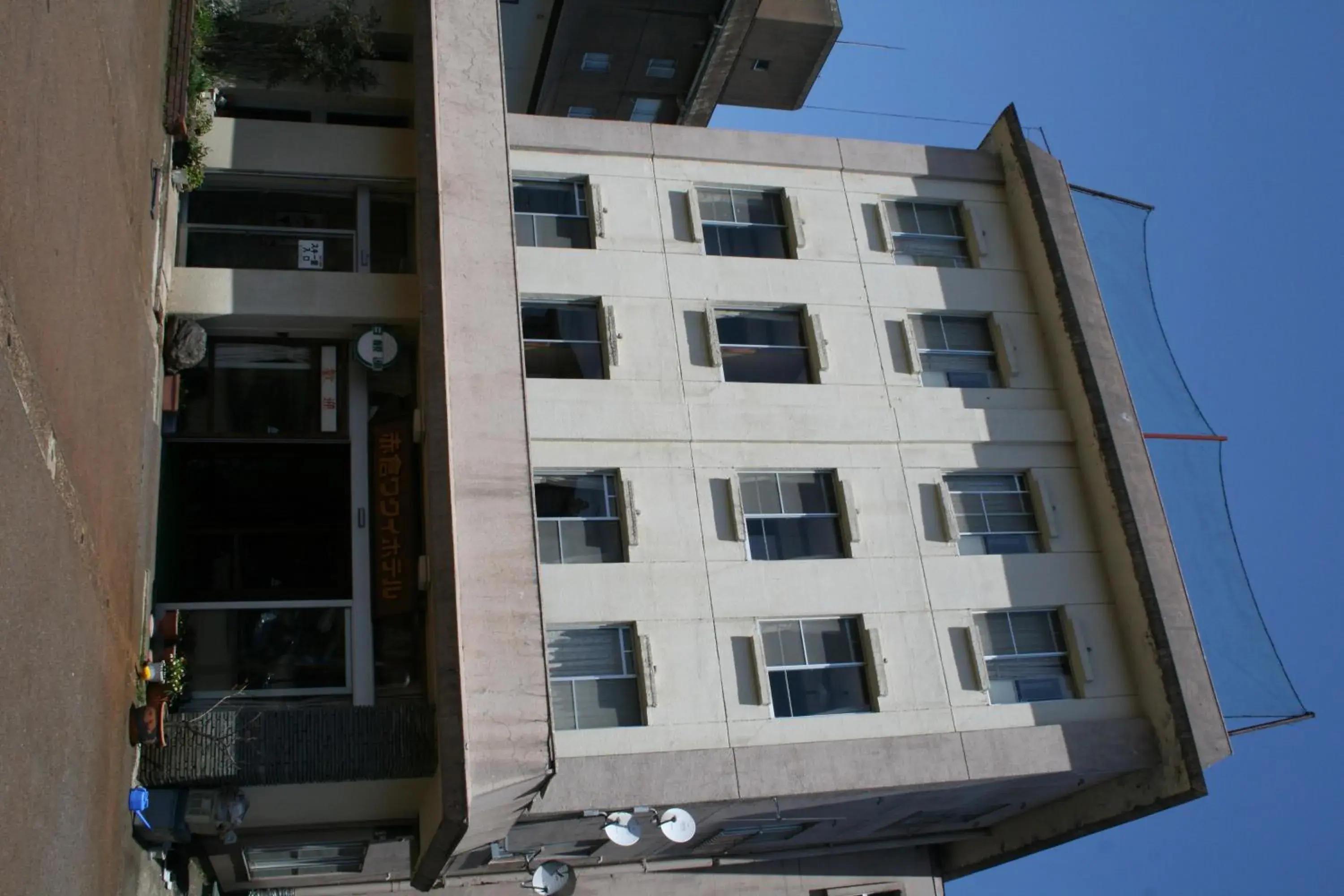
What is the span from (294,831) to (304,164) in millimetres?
10747

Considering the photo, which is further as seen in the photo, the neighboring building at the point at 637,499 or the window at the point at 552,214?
the window at the point at 552,214

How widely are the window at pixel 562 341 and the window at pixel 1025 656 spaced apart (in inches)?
307

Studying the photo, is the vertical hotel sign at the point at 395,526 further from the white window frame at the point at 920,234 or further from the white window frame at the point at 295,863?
the white window frame at the point at 920,234

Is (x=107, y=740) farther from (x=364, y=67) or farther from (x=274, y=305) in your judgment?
(x=364, y=67)

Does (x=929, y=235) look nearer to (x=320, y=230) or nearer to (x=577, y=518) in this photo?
(x=577, y=518)

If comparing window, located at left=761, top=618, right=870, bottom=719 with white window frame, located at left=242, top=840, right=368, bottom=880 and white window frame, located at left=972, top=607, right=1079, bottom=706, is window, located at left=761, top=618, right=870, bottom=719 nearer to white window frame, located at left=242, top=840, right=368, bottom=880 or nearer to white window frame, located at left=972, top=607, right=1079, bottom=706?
white window frame, located at left=972, top=607, right=1079, bottom=706

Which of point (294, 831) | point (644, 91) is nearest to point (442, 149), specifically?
point (294, 831)

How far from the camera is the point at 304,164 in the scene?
60.7 ft

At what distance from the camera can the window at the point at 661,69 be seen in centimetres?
3444

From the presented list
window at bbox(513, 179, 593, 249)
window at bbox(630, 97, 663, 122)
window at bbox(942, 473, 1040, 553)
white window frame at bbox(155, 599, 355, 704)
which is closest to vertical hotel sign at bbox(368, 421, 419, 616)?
white window frame at bbox(155, 599, 355, 704)

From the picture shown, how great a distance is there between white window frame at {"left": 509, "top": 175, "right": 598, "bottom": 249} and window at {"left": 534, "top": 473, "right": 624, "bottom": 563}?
432 centimetres

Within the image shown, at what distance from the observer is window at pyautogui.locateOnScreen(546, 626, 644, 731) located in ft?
53.5

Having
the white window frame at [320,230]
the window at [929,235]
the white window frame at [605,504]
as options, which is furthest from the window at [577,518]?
the window at [929,235]

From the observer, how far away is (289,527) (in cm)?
1845
